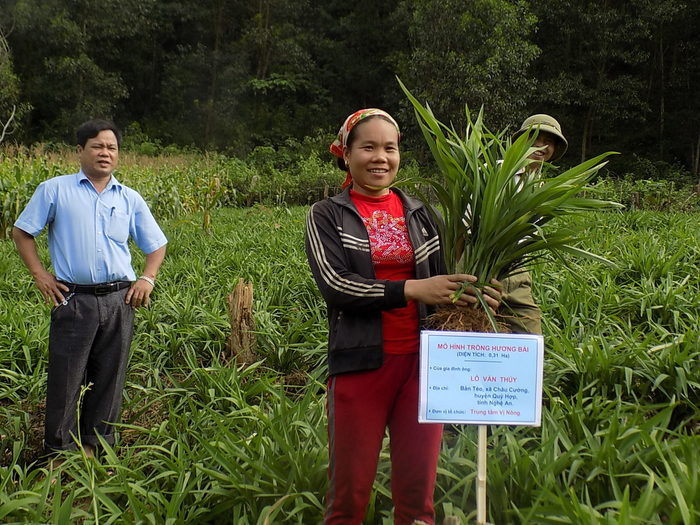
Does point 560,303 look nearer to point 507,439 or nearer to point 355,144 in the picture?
point 507,439

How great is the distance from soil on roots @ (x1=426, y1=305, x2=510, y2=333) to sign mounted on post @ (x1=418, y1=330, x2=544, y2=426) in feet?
0.28

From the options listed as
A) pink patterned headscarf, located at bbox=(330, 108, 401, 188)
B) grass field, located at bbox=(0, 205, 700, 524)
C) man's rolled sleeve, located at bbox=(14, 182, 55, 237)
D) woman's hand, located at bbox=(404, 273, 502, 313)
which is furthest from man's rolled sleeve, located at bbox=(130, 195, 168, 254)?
woman's hand, located at bbox=(404, 273, 502, 313)

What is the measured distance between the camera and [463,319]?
1607 mm

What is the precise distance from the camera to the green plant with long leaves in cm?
161

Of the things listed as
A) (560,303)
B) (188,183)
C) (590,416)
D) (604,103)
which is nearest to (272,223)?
(188,183)

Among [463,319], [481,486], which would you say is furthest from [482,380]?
[481,486]

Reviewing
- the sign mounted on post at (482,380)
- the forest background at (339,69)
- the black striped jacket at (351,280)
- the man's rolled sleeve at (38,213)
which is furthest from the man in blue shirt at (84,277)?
the forest background at (339,69)

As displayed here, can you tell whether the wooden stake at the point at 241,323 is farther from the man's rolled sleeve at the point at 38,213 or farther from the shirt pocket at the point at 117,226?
the man's rolled sleeve at the point at 38,213

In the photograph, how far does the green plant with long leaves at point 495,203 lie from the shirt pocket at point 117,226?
1.62 metres

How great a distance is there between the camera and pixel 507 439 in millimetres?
2195

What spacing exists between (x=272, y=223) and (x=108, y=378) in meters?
5.49

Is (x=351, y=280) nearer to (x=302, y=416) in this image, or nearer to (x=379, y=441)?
(x=379, y=441)

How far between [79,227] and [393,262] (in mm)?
1589

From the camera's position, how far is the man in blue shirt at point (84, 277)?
8.64 feet
